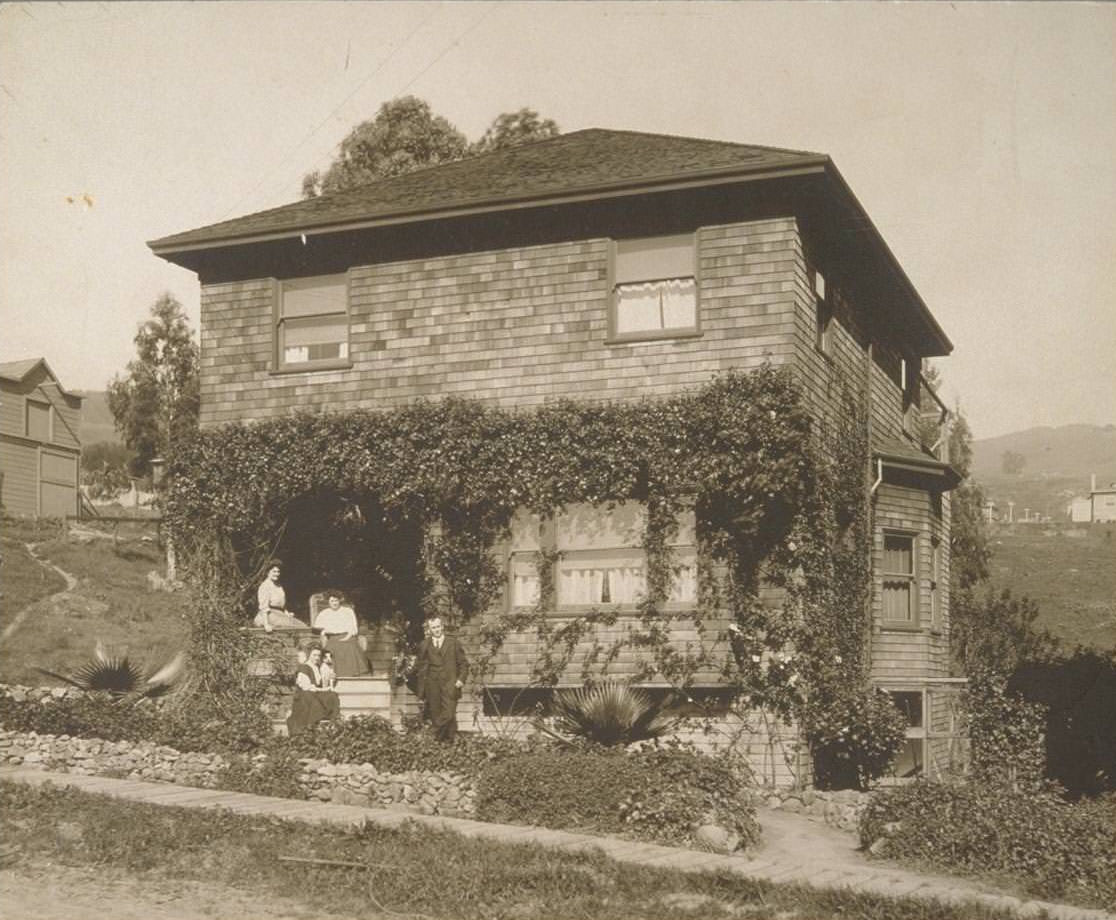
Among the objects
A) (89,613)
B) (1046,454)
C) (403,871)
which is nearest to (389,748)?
(403,871)

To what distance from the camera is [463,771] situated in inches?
481

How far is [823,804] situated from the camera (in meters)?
13.3

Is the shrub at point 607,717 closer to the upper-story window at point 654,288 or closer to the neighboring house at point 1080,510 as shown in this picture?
the upper-story window at point 654,288

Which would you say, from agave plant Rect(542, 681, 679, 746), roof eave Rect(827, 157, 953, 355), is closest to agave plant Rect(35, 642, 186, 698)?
agave plant Rect(542, 681, 679, 746)

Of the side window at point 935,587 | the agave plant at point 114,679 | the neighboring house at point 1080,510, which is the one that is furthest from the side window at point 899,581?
the neighboring house at point 1080,510

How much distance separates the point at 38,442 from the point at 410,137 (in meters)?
18.6

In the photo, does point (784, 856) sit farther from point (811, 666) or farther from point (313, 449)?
point (313, 449)

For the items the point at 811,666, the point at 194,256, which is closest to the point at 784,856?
the point at 811,666

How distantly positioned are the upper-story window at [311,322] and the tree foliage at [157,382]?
1957 centimetres

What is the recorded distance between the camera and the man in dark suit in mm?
14602

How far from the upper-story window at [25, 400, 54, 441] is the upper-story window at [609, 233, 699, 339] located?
3183 cm

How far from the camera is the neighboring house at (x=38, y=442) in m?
40.8

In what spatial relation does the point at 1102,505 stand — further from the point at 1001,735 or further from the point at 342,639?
the point at 342,639

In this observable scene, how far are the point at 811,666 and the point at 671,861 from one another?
6026mm
